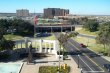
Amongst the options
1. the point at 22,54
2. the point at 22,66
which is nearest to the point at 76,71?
the point at 22,66

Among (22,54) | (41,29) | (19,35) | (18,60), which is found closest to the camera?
(18,60)

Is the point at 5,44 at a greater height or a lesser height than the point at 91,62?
greater

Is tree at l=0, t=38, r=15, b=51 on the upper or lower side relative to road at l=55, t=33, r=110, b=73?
upper

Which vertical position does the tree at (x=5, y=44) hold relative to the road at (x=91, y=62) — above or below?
above

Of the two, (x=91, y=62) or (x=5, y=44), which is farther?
(x=5, y=44)

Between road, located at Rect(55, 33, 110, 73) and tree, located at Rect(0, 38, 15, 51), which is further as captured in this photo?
tree, located at Rect(0, 38, 15, 51)

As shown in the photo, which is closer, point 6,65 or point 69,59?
point 6,65

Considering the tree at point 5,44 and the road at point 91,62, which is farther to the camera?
the tree at point 5,44

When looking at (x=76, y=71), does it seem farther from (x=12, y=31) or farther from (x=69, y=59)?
(x=12, y=31)

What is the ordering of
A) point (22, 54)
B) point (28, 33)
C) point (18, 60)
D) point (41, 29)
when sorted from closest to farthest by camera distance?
point (18, 60), point (22, 54), point (28, 33), point (41, 29)
